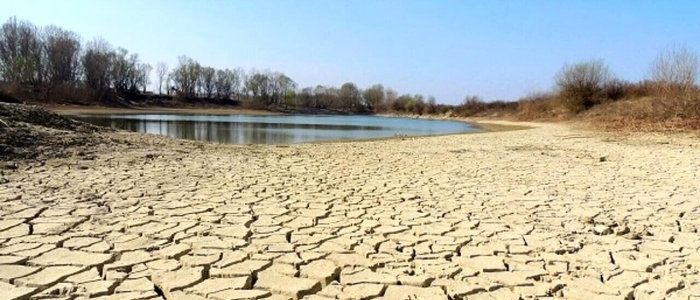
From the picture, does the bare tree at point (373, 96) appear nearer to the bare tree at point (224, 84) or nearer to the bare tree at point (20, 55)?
the bare tree at point (224, 84)

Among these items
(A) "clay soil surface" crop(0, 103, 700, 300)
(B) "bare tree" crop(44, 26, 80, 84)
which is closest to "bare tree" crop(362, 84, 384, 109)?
(B) "bare tree" crop(44, 26, 80, 84)

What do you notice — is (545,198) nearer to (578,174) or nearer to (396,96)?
(578,174)

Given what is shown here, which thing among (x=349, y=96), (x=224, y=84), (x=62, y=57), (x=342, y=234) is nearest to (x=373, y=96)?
(x=349, y=96)

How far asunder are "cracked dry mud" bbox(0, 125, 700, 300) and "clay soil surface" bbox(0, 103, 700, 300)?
0.05ft

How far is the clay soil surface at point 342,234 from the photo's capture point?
8.84 ft

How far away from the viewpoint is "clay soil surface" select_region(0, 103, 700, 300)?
2693 millimetres

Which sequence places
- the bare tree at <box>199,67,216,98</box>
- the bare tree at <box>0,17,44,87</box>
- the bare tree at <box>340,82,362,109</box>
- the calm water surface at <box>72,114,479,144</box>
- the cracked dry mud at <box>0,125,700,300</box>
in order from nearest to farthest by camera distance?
the cracked dry mud at <box>0,125,700,300</box> < the calm water surface at <box>72,114,479,144</box> < the bare tree at <box>0,17,44,87</box> < the bare tree at <box>199,67,216,98</box> < the bare tree at <box>340,82,362,109</box>

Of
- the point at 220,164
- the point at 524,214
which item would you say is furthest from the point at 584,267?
the point at 220,164

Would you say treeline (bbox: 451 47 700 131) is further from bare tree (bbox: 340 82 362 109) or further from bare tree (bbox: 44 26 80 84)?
bare tree (bbox: 44 26 80 84)

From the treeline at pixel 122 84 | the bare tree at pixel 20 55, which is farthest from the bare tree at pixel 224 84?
the bare tree at pixel 20 55

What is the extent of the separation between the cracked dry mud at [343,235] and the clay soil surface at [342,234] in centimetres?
1

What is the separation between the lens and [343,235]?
12.2ft

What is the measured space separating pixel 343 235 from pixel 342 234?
0.09 feet

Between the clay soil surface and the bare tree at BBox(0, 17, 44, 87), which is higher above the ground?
the bare tree at BBox(0, 17, 44, 87)
